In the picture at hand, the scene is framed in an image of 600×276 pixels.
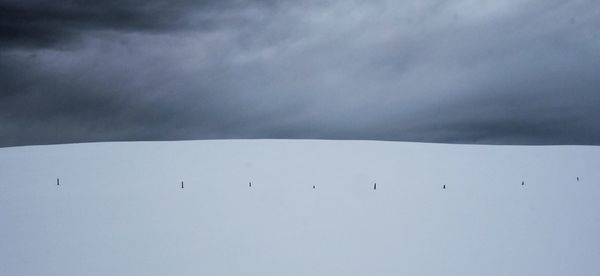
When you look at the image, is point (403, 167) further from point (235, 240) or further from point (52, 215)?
point (52, 215)

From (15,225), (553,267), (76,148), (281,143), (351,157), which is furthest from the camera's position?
(281,143)

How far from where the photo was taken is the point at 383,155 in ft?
99.0

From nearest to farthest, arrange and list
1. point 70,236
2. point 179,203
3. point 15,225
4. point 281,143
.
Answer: point 70,236 < point 15,225 < point 179,203 < point 281,143

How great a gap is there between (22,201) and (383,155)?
20549 mm

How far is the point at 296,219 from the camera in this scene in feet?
43.4

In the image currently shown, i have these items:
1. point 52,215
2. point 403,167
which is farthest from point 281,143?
point 52,215

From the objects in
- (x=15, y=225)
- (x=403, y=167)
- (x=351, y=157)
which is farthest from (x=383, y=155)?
(x=15, y=225)

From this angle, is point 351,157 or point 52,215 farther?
point 351,157

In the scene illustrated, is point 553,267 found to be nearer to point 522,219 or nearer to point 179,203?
point 522,219

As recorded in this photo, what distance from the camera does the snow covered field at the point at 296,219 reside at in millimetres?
9750

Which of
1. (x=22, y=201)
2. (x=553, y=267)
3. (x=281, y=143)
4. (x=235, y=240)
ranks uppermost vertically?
(x=281, y=143)

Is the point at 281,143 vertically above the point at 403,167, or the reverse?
the point at 281,143

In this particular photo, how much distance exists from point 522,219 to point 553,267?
3574 millimetres

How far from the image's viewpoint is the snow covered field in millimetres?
9750
